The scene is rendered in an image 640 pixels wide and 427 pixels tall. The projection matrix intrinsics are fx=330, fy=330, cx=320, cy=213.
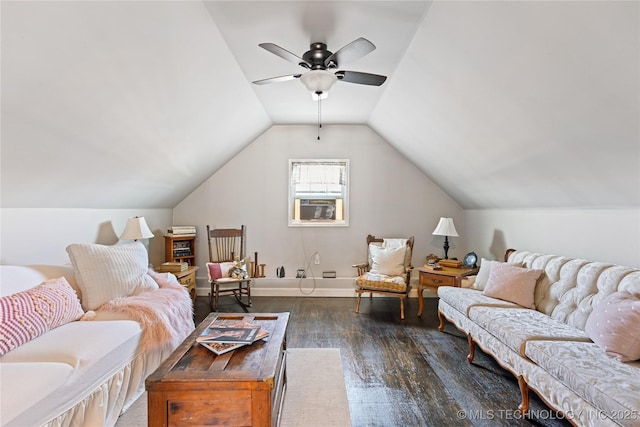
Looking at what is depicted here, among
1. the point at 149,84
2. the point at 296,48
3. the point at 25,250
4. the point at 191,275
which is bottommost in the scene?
the point at 191,275

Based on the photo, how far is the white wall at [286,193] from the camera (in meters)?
5.15

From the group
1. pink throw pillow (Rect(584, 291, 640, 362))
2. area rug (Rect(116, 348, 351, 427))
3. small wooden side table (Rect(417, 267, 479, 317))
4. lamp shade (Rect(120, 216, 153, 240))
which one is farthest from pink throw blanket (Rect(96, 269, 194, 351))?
pink throw pillow (Rect(584, 291, 640, 362))

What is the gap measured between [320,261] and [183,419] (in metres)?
3.70

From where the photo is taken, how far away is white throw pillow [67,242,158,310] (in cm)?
256

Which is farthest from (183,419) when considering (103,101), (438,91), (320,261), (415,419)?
(320,261)

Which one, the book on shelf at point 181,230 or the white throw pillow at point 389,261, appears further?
the book on shelf at point 181,230

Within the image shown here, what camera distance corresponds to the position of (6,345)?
5.86 ft

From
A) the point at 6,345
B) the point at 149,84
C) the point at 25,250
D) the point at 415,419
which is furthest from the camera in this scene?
the point at 25,250

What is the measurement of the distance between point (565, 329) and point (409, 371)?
1157 millimetres

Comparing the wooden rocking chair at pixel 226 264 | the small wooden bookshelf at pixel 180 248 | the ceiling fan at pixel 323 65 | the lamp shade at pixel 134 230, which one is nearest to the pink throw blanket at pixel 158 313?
the lamp shade at pixel 134 230

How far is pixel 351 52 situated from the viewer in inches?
85.0

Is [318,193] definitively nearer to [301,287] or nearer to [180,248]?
[301,287]

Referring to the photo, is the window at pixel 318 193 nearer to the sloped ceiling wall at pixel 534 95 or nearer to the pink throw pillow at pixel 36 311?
the sloped ceiling wall at pixel 534 95

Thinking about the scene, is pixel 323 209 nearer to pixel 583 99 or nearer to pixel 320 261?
pixel 320 261
